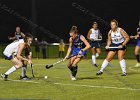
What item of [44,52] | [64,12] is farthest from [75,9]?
[44,52]

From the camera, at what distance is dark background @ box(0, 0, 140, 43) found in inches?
2185

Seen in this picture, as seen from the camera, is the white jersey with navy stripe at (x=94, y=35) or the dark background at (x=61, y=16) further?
the dark background at (x=61, y=16)

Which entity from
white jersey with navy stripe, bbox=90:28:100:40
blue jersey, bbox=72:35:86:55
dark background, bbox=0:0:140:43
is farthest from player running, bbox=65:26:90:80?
dark background, bbox=0:0:140:43

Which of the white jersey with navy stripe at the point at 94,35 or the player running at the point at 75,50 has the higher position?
the white jersey with navy stripe at the point at 94,35

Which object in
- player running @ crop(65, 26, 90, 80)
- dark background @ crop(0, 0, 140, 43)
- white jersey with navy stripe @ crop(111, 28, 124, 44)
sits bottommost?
player running @ crop(65, 26, 90, 80)

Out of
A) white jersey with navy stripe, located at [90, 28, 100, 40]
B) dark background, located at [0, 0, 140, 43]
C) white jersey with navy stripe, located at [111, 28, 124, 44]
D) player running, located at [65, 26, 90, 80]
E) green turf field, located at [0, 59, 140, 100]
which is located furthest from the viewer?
dark background, located at [0, 0, 140, 43]

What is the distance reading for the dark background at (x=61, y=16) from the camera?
→ 55.5 m

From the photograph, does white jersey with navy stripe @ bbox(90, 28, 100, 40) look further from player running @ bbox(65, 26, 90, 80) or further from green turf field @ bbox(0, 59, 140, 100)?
green turf field @ bbox(0, 59, 140, 100)

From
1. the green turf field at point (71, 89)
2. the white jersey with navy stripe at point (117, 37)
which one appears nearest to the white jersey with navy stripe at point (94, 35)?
the white jersey with navy stripe at point (117, 37)

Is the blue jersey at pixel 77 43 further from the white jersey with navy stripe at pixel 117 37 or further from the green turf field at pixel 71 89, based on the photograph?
the white jersey with navy stripe at pixel 117 37

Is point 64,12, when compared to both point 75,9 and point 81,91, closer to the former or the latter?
→ point 75,9

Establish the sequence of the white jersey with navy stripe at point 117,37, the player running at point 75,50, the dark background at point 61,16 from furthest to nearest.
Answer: the dark background at point 61,16 < the white jersey with navy stripe at point 117,37 < the player running at point 75,50

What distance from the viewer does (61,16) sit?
59.4 meters

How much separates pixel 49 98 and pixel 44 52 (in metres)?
25.6
